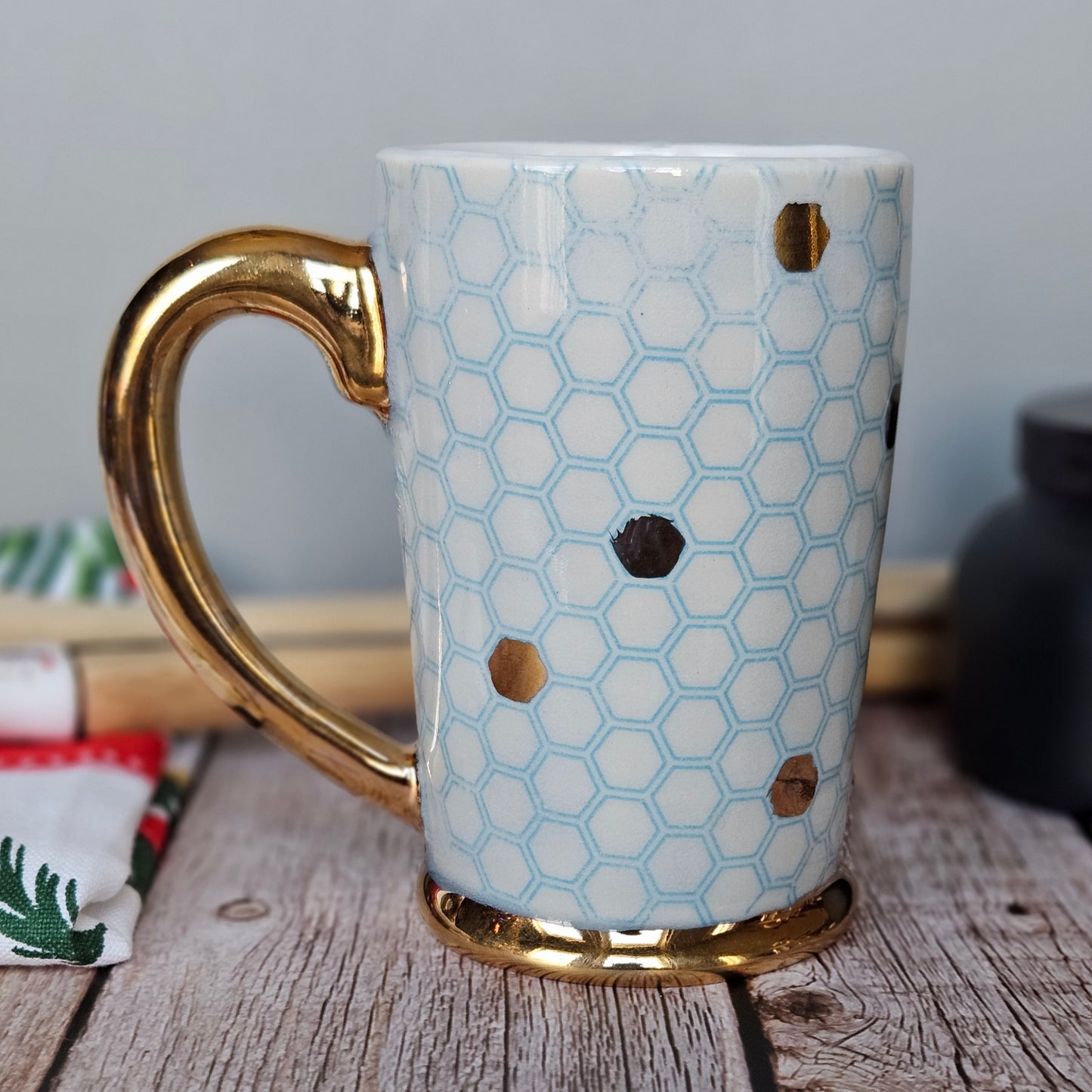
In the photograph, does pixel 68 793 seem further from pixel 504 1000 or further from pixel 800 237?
pixel 800 237

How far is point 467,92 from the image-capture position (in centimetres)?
53

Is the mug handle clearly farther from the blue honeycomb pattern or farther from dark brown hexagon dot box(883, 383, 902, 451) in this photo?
dark brown hexagon dot box(883, 383, 902, 451)

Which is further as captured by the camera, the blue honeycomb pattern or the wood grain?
the wood grain

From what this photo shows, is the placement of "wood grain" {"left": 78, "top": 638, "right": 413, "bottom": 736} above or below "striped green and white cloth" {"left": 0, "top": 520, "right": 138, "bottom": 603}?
below

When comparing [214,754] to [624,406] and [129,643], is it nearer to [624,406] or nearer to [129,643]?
[129,643]

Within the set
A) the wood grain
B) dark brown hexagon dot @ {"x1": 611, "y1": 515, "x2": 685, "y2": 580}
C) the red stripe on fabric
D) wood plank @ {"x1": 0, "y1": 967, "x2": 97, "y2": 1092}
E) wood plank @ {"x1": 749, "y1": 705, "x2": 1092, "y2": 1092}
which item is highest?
dark brown hexagon dot @ {"x1": 611, "y1": 515, "x2": 685, "y2": 580}

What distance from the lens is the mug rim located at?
31 centimetres

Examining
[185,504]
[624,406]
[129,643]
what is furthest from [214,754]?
[624,406]

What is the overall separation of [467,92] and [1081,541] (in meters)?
0.29

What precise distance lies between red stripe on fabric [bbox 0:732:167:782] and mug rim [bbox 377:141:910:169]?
24 cm

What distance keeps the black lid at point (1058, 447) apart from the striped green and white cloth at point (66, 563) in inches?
13.8

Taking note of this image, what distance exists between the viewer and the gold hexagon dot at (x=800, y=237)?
308 mm

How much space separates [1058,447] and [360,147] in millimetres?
292

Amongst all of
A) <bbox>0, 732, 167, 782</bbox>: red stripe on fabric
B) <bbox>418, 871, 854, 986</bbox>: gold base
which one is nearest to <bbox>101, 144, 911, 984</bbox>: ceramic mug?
<bbox>418, 871, 854, 986</bbox>: gold base
